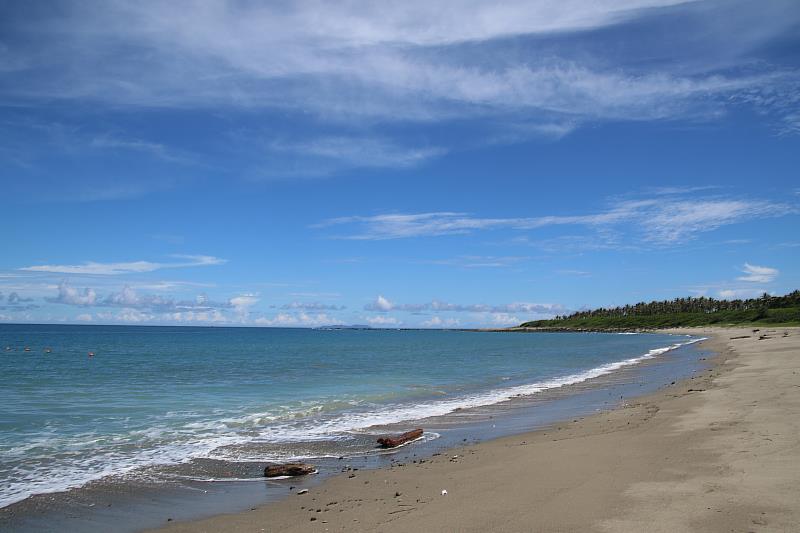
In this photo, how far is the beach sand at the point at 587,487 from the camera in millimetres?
7047

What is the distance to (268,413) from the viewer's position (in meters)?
19.4

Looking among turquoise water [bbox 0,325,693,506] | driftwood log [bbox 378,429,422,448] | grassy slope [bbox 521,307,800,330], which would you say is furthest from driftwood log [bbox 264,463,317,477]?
grassy slope [bbox 521,307,800,330]

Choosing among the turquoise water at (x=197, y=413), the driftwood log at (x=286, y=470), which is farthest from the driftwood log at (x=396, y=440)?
the driftwood log at (x=286, y=470)

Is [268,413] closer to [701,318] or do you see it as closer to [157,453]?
[157,453]

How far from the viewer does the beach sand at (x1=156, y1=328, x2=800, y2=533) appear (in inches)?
277

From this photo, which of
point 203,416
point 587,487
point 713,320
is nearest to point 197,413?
point 203,416

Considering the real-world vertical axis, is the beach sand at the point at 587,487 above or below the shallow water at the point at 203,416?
above

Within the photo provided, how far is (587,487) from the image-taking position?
8594 mm

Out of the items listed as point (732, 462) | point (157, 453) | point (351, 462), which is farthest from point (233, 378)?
point (732, 462)

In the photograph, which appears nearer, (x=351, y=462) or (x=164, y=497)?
(x=164, y=497)

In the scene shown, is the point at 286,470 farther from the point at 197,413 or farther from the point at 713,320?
the point at 713,320

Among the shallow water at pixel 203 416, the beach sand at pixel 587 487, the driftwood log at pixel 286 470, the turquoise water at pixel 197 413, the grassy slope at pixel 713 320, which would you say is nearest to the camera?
the beach sand at pixel 587 487

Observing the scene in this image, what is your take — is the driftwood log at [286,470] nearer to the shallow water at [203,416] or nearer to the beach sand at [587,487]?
the shallow water at [203,416]

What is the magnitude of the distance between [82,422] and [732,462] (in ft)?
59.5
